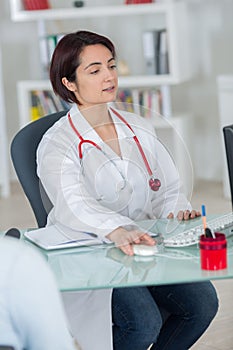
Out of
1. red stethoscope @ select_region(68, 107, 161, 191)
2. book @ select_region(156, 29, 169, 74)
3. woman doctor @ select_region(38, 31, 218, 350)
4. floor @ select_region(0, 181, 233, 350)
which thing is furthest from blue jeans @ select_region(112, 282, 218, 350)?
book @ select_region(156, 29, 169, 74)

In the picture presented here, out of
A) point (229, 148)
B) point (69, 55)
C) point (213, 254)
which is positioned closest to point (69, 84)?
point (69, 55)

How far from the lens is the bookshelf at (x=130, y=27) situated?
6074 millimetres

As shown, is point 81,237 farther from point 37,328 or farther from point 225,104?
point 225,104

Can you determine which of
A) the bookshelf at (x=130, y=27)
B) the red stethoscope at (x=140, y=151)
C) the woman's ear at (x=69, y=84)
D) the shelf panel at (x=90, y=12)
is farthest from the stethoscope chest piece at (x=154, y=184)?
the shelf panel at (x=90, y=12)

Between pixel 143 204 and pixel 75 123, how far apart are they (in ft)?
1.10

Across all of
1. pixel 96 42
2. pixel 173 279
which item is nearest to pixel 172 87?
pixel 96 42

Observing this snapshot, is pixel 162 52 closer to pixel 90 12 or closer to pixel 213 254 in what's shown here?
pixel 90 12

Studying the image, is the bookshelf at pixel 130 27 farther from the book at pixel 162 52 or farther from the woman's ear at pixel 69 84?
the woman's ear at pixel 69 84

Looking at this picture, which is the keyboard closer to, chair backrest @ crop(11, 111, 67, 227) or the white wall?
chair backrest @ crop(11, 111, 67, 227)

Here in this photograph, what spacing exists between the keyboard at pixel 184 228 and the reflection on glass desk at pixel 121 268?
2 centimetres

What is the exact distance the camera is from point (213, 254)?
2047 millimetres

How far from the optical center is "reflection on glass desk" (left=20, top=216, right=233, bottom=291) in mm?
2010

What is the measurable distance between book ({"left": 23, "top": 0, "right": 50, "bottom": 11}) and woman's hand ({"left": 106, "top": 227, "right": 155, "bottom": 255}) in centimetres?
424

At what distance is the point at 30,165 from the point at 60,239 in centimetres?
51
